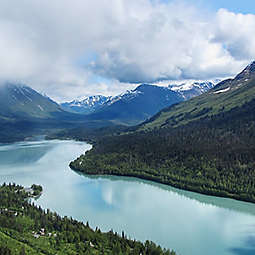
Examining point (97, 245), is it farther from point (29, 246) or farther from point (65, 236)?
point (29, 246)

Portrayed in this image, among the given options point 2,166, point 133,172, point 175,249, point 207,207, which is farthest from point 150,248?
point 2,166

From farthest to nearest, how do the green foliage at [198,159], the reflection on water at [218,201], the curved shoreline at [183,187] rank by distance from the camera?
the green foliage at [198,159], the curved shoreline at [183,187], the reflection on water at [218,201]

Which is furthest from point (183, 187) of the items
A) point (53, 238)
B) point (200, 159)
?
point (53, 238)

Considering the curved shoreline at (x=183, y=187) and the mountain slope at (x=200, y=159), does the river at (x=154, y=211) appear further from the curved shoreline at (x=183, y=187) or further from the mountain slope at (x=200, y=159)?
the mountain slope at (x=200, y=159)

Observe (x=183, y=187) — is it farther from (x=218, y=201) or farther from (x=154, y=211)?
(x=154, y=211)

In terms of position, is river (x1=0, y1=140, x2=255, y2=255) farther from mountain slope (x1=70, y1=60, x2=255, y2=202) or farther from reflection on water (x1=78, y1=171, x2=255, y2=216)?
mountain slope (x1=70, y1=60, x2=255, y2=202)

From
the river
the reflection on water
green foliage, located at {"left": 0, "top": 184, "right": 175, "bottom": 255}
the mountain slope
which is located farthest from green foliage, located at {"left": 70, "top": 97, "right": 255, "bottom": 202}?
green foliage, located at {"left": 0, "top": 184, "right": 175, "bottom": 255}

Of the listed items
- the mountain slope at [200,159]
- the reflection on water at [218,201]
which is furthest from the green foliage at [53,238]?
the mountain slope at [200,159]
